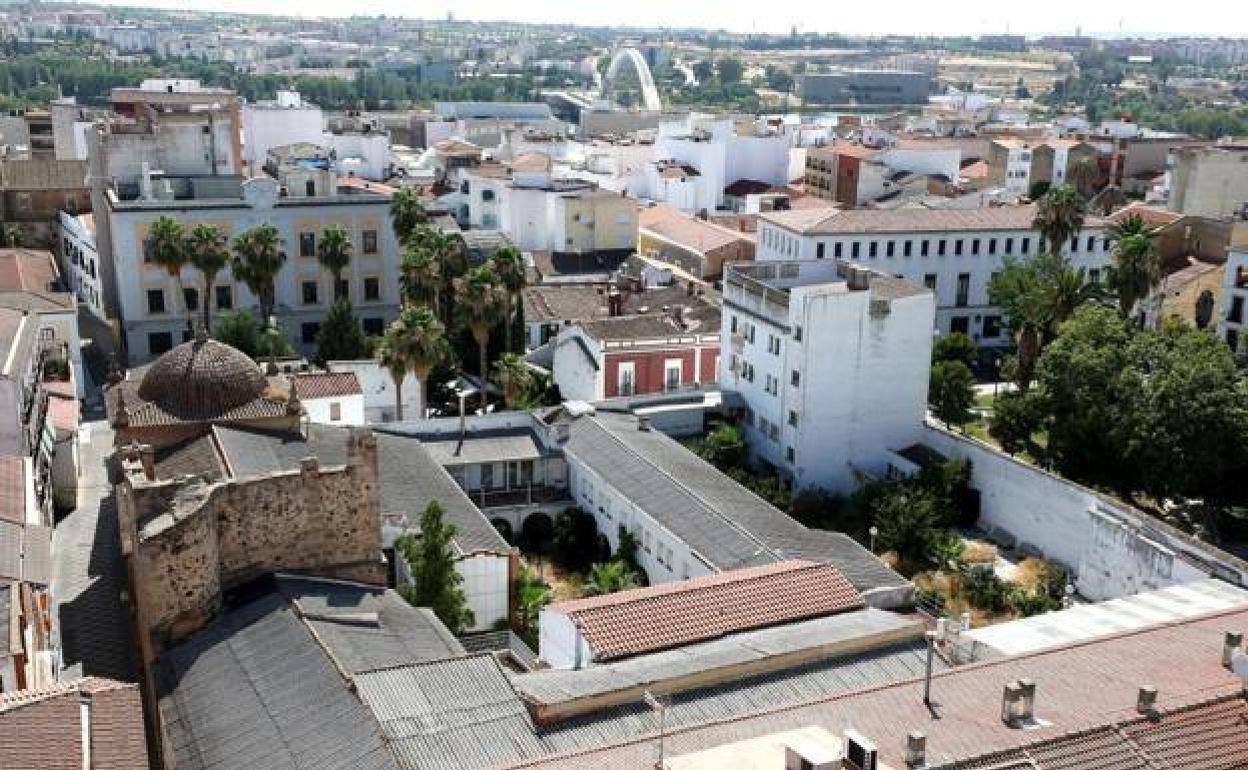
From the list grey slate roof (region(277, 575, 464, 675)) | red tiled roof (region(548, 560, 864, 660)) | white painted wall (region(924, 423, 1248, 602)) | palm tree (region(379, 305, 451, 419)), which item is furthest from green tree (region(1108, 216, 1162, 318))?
grey slate roof (region(277, 575, 464, 675))

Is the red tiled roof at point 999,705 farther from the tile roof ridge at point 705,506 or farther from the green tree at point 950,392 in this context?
the green tree at point 950,392

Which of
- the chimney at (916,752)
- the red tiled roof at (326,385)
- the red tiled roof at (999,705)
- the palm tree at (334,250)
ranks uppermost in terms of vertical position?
the palm tree at (334,250)

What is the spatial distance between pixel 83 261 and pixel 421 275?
1335 inches

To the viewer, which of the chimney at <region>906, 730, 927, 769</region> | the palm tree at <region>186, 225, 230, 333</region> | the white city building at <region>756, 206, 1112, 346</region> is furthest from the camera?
the white city building at <region>756, 206, 1112, 346</region>

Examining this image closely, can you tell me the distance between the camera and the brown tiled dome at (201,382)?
47438mm

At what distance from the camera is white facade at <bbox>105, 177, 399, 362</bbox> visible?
3179 inches

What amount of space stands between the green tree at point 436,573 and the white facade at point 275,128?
3763 inches

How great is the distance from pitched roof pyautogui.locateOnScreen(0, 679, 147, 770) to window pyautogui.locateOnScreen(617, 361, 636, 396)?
131ft

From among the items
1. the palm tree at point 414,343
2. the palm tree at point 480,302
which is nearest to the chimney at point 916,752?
the palm tree at point 414,343

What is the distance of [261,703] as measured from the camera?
106 feet

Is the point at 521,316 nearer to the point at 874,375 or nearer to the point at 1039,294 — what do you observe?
the point at 874,375

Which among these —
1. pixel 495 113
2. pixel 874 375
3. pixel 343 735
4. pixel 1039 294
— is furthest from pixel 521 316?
pixel 495 113

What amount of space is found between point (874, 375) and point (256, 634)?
34.4m

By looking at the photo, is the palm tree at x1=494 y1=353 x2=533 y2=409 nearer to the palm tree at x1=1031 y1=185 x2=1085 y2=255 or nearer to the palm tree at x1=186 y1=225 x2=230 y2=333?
the palm tree at x1=186 y1=225 x2=230 y2=333
